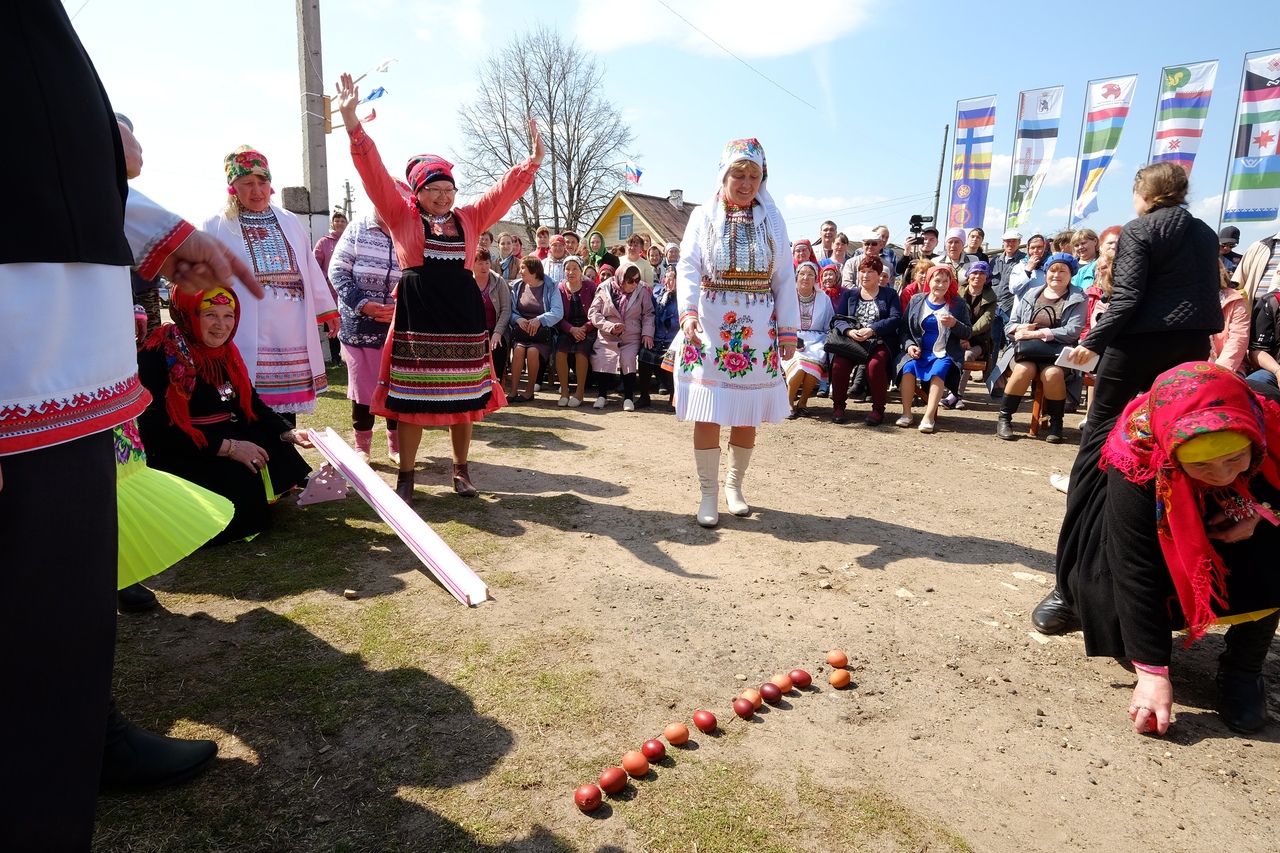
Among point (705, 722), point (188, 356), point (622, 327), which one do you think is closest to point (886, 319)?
point (622, 327)

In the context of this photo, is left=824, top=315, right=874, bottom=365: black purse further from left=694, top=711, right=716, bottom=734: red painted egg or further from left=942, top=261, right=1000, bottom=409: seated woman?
left=694, top=711, right=716, bottom=734: red painted egg

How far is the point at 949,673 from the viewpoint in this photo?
3.01 m

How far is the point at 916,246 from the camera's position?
13.1m

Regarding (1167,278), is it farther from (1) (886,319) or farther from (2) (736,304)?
(1) (886,319)

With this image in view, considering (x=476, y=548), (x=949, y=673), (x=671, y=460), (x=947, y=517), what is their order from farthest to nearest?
(x=671, y=460)
(x=947, y=517)
(x=476, y=548)
(x=949, y=673)

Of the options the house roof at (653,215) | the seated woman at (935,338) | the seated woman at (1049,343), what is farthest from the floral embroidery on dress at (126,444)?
the house roof at (653,215)

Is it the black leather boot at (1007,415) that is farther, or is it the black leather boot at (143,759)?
the black leather boot at (1007,415)

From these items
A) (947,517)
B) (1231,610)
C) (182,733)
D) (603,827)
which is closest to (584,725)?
(603,827)

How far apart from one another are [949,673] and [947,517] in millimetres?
2192

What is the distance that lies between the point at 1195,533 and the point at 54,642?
323cm

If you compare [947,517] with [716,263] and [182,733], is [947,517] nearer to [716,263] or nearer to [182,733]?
[716,263]

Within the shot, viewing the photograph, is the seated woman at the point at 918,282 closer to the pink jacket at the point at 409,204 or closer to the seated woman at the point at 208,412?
the pink jacket at the point at 409,204

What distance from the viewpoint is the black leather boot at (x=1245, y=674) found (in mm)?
2672

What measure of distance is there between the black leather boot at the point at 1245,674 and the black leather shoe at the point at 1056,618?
62 centimetres
